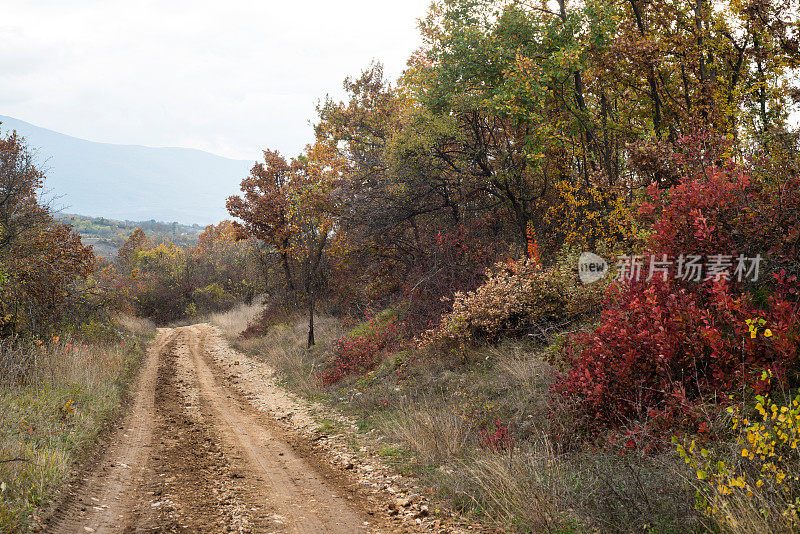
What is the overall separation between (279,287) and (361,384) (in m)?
16.3

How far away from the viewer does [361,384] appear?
11.0 metres

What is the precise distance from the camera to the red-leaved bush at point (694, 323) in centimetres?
481

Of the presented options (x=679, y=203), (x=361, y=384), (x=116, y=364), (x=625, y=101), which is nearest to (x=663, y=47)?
(x=625, y=101)

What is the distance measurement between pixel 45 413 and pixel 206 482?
375 centimetres

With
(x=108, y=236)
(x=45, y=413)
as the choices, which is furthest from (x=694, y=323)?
(x=108, y=236)

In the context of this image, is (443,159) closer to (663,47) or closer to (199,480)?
(663,47)

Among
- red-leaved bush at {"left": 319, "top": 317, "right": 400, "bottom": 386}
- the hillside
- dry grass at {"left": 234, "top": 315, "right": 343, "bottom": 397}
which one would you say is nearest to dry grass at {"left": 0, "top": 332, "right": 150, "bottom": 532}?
dry grass at {"left": 234, "top": 315, "right": 343, "bottom": 397}

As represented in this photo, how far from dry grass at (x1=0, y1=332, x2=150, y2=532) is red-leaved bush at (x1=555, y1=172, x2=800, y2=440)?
20.8ft

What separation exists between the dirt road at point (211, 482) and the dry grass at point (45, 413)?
331mm

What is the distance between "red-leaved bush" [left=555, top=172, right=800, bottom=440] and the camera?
4809 mm

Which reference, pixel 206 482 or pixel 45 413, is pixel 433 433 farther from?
pixel 45 413

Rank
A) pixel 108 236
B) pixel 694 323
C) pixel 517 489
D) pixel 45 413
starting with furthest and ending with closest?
pixel 108 236 < pixel 45 413 < pixel 694 323 < pixel 517 489

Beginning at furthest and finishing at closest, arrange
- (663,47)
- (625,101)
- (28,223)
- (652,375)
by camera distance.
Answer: (28,223), (625,101), (663,47), (652,375)

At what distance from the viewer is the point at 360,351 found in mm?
12617
